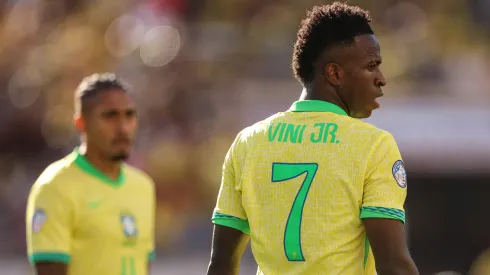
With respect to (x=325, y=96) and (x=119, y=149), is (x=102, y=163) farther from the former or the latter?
(x=325, y=96)

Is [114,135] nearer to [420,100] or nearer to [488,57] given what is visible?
[420,100]

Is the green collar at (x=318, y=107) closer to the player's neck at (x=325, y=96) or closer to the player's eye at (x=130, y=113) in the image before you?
the player's neck at (x=325, y=96)

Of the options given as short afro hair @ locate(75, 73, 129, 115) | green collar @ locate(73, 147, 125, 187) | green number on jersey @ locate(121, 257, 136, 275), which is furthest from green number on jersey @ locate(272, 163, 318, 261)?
short afro hair @ locate(75, 73, 129, 115)

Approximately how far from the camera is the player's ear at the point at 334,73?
4047mm

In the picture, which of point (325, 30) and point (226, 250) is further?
point (226, 250)

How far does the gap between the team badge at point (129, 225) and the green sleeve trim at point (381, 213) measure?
8.43 feet

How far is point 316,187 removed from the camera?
155 inches

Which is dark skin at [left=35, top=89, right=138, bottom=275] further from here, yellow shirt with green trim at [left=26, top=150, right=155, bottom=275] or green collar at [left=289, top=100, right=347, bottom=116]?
green collar at [left=289, top=100, right=347, bottom=116]

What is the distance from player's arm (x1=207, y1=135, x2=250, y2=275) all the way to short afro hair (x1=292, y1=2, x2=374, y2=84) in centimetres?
38

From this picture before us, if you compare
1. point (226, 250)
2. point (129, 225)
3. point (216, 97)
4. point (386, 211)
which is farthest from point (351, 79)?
point (216, 97)

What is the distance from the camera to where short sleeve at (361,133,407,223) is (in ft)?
12.6

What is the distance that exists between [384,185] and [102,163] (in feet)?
9.70

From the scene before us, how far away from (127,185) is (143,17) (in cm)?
1184

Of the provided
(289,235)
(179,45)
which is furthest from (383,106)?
(289,235)
